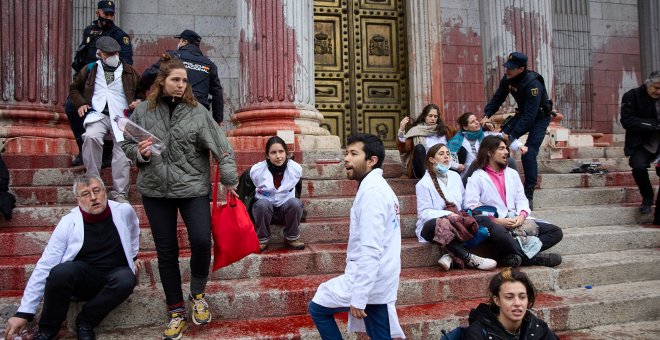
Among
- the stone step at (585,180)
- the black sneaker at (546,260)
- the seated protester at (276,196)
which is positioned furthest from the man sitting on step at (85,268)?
the stone step at (585,180)

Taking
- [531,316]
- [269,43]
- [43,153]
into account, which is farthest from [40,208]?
[531,316]

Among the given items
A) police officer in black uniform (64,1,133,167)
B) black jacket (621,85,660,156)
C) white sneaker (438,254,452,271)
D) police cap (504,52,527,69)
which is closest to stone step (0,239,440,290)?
white sneaker (438,254,452,271)

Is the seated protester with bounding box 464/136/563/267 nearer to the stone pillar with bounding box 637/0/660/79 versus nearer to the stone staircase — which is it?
the stone staircase

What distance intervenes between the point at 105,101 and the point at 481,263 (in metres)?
4.15

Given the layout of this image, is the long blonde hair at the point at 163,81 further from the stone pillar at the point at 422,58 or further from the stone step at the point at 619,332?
the stone pillar at the point at 422,58

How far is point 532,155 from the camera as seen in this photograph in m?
6.93

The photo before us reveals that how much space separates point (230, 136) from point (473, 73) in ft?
20.0

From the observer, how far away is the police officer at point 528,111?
6898 mm

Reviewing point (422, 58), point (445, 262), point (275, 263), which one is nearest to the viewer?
point (275, 263)

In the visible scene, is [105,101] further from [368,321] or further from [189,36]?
[368,321]

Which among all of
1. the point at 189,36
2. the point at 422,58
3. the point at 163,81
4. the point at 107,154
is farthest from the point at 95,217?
the point at 422,58

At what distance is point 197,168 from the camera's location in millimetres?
4086

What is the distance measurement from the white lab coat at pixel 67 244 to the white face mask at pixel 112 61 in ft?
7.08

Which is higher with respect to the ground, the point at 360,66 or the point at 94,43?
the point at 360,66
